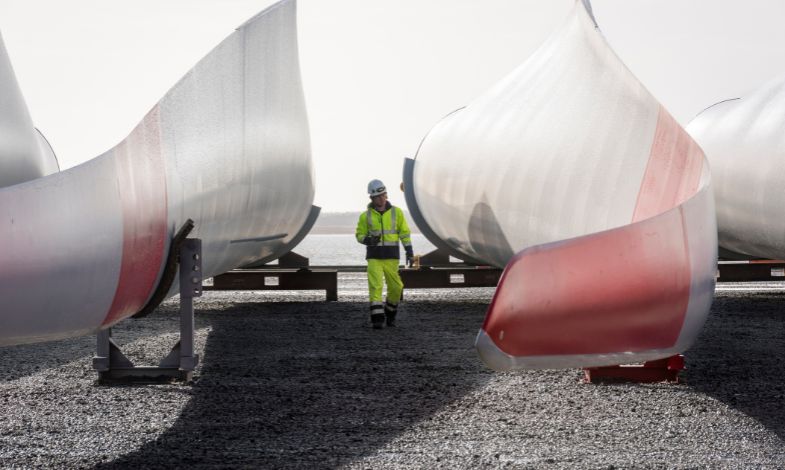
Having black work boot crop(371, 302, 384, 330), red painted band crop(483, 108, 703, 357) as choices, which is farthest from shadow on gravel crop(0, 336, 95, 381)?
red painted band crop(483, 108, 703, 357)

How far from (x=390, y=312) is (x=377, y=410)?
3.33 m

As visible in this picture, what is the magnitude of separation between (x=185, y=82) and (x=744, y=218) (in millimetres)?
4821

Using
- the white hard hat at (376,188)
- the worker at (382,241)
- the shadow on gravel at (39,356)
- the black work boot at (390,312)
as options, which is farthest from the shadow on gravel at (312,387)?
the white hard hat at (376,188)

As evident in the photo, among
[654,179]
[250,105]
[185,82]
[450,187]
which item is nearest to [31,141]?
[250,105]

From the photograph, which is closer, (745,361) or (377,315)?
(745,361)

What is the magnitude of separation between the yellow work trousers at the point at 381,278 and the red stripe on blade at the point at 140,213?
393 centimetres

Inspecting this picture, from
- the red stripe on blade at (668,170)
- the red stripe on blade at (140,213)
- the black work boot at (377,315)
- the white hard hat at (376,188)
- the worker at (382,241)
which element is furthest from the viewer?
the white hard hat at (376,188)

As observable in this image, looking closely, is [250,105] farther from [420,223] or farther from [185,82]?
[420,223]

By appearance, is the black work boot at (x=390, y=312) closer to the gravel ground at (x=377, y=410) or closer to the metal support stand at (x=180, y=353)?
the gravel ground at (x=377, y=410)

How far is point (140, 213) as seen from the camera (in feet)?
12.3

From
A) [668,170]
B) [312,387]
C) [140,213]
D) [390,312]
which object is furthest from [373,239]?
[140,213]

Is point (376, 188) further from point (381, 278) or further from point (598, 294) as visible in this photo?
point (598, 294)

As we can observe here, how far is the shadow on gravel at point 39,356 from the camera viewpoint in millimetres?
5887

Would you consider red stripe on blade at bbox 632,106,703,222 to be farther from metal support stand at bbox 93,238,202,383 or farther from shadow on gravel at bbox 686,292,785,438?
metal support stand at bbox 93,238,202,383
